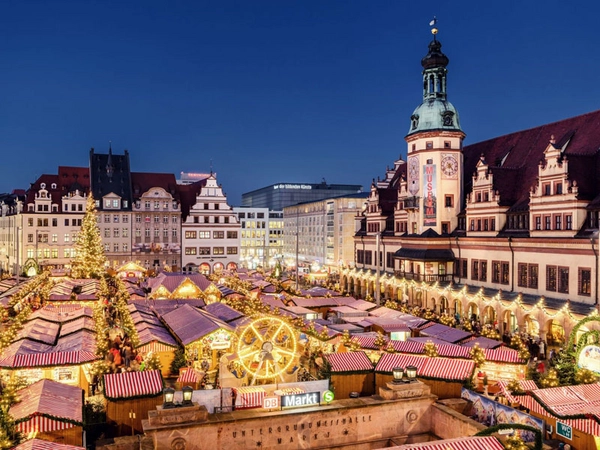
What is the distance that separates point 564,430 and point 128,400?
509 inches

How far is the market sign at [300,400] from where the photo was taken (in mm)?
17906

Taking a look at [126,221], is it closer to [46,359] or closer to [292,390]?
[46,359]

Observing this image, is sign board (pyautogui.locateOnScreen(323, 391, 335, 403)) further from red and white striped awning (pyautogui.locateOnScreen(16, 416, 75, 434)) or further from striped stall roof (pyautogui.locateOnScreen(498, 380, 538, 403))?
red and white striped awning (pyautogui.locateOnScreen(16, 416, 75, 434))

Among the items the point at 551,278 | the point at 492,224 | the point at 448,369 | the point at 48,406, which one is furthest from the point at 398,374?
the point at 492,224

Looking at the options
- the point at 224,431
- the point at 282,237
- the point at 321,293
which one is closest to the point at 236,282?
the point at 321,293

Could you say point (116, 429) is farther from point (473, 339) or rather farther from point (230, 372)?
point (473, 339)

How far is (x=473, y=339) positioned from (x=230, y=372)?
14085 millimetres

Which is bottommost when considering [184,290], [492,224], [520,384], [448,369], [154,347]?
[520,384]

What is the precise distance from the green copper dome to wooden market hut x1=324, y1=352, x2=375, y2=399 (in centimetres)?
4215

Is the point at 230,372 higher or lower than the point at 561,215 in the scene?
lower

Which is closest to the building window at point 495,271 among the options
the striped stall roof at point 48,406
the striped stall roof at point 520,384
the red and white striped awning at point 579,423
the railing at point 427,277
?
the railing at point 427,277

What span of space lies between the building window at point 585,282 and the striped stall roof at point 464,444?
26.6 m

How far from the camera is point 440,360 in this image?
21.0m

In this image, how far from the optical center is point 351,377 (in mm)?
20609
